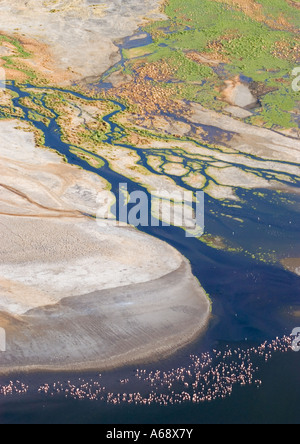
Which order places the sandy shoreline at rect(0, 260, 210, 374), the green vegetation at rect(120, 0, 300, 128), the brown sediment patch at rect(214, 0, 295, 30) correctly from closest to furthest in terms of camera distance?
the sandy shoreline at rect(0, 260, 210, 374), the green vegetation at rect(120, 0, 300, 128), the brown sediment patch at rect(214, 0, 295, 30)

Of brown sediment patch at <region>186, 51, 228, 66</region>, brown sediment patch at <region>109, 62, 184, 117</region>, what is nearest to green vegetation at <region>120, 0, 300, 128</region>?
brown sediment patch at <region>186, 51, 228, 66</region>

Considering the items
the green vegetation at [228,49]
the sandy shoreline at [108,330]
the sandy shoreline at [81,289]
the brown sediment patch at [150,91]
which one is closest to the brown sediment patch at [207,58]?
the green vegetation at [228,49]

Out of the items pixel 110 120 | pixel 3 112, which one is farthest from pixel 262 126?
pixel 3 112

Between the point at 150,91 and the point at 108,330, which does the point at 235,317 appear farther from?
the point at 150,91

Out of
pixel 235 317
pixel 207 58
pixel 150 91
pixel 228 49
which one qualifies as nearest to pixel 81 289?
pixel 235 317

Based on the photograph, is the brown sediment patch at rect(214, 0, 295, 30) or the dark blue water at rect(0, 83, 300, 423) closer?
the dark blue water at rect(0, 83, 300, 423)

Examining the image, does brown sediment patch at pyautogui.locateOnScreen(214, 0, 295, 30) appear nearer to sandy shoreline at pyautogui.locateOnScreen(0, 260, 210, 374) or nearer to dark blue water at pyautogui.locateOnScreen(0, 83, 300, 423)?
dark blue water at pyautogui.locateOnScreen(0, 83, 300, 423)

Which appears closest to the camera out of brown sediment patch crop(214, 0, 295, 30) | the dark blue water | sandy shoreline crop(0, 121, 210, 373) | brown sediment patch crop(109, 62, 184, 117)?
the dark blue water

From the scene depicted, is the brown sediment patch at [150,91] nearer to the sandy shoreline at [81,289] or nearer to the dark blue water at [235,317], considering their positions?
the dark blue water at [235,317]

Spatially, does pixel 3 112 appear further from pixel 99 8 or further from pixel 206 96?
pixel 99 8
